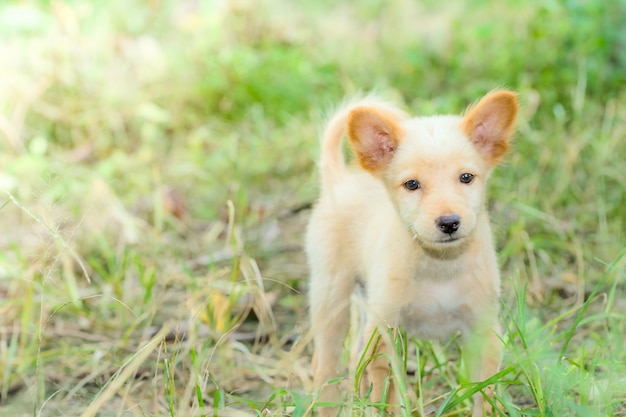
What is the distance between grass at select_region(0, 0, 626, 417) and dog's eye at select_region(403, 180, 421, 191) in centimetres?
45

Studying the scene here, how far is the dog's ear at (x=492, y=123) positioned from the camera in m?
3.10

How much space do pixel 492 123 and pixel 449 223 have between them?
0.53 m

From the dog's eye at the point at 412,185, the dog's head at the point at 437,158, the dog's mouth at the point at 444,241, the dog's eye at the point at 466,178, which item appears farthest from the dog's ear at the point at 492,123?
the dog's mouth at the point at 444,241

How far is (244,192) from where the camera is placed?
4.91 metres

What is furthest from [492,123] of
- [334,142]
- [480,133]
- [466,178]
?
[334,142]

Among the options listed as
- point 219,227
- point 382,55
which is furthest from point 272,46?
point 219,227

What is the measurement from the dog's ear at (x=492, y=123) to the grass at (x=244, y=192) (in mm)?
490

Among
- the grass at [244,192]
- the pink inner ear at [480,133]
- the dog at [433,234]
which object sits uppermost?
the pink inner ear at [480,133]

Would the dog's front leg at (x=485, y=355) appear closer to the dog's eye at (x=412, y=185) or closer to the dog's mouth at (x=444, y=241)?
the dog's mouth at (x=444, y=241)

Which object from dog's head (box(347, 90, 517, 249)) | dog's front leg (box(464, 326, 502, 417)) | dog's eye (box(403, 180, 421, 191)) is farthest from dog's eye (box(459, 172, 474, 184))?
dog's front leg (box(464, 326, 502, 417))

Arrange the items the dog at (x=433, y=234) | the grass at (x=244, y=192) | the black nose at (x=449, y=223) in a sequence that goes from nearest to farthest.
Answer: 1. the black nose at (x=449, y=223)
2. the dog at (x=433, y=234)
3. the grass at (x=244, y=192)

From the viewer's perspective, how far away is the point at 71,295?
418cm

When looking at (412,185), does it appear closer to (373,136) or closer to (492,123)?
(373,136)

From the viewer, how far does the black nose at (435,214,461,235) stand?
9.23 feet
